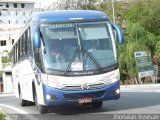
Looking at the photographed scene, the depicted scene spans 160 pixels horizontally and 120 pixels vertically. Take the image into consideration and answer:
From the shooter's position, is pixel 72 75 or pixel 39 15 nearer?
pixel 72 75

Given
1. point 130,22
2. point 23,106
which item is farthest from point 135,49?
point 23,106

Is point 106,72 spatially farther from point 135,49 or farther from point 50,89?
point 135,49

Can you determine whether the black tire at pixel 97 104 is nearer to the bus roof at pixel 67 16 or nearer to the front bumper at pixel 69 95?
the front bumper at pixel 69 95

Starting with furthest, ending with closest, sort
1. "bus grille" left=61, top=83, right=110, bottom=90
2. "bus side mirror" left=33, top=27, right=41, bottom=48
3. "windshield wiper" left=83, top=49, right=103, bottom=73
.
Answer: "windshield wiper" left=83, top=49, right=103, bottom=73, "bus side mirror" left=33, top=27, right=41, bottom=48, "bus grille" left=61, top=83, right=110, bottom=90

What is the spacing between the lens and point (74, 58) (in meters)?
15.3

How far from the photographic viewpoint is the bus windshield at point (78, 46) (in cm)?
1524

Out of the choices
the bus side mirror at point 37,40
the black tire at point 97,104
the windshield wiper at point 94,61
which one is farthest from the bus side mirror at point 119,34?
the black tire at point 97,104

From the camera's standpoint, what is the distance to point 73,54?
1534 cm

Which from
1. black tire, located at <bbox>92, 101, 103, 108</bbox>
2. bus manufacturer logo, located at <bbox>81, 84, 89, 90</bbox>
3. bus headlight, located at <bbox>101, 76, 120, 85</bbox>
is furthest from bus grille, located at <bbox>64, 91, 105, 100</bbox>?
black tire, located at <bbox>92, 101, 103, 108</bbox>

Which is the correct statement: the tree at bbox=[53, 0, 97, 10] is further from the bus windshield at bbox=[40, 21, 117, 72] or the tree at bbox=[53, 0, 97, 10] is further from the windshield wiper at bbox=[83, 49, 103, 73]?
the windshield wiper at bbox=[83, 49, 103, 73]

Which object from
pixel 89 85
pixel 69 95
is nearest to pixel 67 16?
pixel 89 85

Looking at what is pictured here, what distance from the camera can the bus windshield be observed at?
50.0ft

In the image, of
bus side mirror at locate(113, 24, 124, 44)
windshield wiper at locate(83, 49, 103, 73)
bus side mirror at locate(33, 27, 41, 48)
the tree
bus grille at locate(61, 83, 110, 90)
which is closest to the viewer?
bus grille at locate(61, 83, 110, 90)

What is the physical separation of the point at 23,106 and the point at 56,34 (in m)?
7.75
